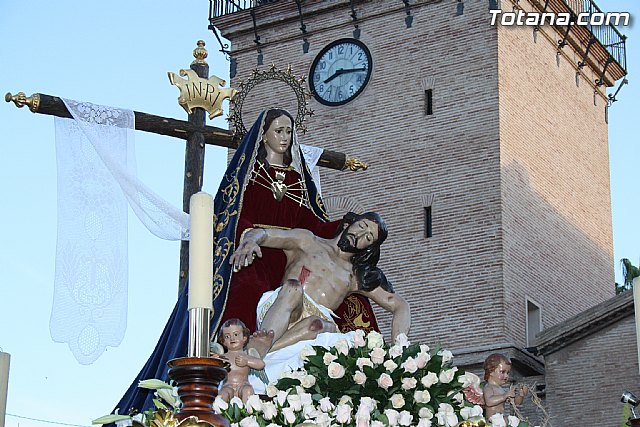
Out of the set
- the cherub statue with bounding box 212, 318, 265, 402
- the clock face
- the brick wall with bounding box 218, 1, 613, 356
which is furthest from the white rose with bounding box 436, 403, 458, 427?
the clock face

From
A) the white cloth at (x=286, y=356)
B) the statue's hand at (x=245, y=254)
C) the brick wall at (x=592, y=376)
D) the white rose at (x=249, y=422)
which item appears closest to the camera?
the white rose at (x=249, y=422)

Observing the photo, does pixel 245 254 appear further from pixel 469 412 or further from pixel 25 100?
pixel 469 412

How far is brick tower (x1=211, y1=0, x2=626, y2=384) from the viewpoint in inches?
972

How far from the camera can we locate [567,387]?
2317 cm

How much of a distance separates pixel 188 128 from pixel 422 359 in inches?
182

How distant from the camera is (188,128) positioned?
11.0 metres

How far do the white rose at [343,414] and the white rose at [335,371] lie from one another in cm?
40

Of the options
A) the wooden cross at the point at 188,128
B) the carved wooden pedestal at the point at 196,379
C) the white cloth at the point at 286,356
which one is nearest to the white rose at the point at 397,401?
the white cloth at the point at 286,356

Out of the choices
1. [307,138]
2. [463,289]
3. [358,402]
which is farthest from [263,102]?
[358,402]

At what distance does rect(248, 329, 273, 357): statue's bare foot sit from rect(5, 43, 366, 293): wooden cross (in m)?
2.09

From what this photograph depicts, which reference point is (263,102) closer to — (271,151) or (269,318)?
(271,151)

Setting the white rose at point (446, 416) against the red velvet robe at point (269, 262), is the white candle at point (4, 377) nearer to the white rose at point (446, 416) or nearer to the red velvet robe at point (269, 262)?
the white rose at point (446, 416)

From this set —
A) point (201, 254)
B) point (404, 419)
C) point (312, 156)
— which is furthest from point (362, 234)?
point (201, 254)
